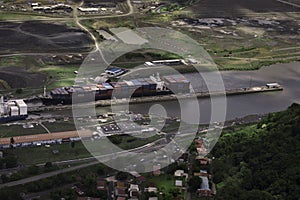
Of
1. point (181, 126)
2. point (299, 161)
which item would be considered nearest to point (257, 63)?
point (181, 126)

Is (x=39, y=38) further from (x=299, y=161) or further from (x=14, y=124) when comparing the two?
(x=299, y=161)

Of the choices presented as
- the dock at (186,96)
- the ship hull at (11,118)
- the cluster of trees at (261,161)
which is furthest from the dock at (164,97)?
the cluster of trees at (261,161)

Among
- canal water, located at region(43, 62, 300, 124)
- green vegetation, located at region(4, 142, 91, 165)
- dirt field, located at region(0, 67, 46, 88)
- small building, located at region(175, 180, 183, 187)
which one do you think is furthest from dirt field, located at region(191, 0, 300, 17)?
small building, located at region(175, 180, 183, 187)

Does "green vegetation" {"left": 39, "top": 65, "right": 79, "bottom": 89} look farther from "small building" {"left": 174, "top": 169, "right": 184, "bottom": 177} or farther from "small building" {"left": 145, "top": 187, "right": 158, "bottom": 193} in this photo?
"small building" {"left": 145, "top": 187, "right": 158, "bottom": 193}

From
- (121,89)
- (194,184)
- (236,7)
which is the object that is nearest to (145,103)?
(121,89)

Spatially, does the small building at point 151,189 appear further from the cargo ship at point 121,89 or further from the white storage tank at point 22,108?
the cargo ship at point 121,89

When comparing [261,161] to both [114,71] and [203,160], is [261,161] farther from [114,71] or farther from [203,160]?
[114,71]

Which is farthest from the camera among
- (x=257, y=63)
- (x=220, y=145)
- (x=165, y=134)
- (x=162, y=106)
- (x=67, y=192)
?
(x=257, y=63)
